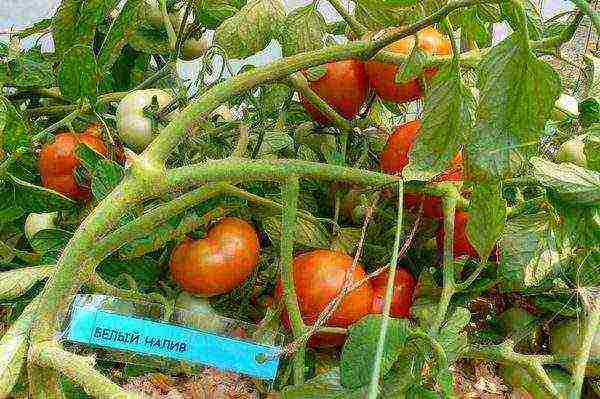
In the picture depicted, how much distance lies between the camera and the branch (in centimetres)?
42

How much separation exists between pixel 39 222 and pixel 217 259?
10.5 inches

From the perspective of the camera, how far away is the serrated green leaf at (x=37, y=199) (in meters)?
0.83

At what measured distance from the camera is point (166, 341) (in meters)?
0.63

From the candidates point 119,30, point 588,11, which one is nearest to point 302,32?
point 119,30

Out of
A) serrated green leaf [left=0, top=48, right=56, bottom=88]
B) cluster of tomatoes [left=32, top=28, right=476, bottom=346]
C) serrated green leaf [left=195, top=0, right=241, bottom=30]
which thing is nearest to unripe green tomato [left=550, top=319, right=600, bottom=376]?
cluster of tomatoes [left=32, top=28, right=476, bottom=346]

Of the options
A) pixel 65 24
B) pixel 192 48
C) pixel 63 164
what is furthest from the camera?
pixel 192 48

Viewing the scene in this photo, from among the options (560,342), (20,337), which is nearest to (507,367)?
(560,342)

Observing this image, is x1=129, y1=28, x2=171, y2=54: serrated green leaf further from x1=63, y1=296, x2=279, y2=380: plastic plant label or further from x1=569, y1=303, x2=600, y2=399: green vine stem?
x1=569, y1=303, x2=600, y2=399: green vine stem

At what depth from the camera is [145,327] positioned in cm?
63

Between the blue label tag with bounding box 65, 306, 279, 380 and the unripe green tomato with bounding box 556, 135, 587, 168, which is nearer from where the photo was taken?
the blue label tag with bounding box 65, 306, 279, 380

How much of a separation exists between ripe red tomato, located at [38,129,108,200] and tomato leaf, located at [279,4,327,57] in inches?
11.2

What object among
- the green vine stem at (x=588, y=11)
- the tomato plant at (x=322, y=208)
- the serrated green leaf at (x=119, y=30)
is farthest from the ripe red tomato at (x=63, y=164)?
the green vine stem at (x=588, y=11)

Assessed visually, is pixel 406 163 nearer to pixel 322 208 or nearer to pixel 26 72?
pixel 322 208

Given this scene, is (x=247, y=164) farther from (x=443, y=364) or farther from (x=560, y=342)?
(x=560, y=342)
